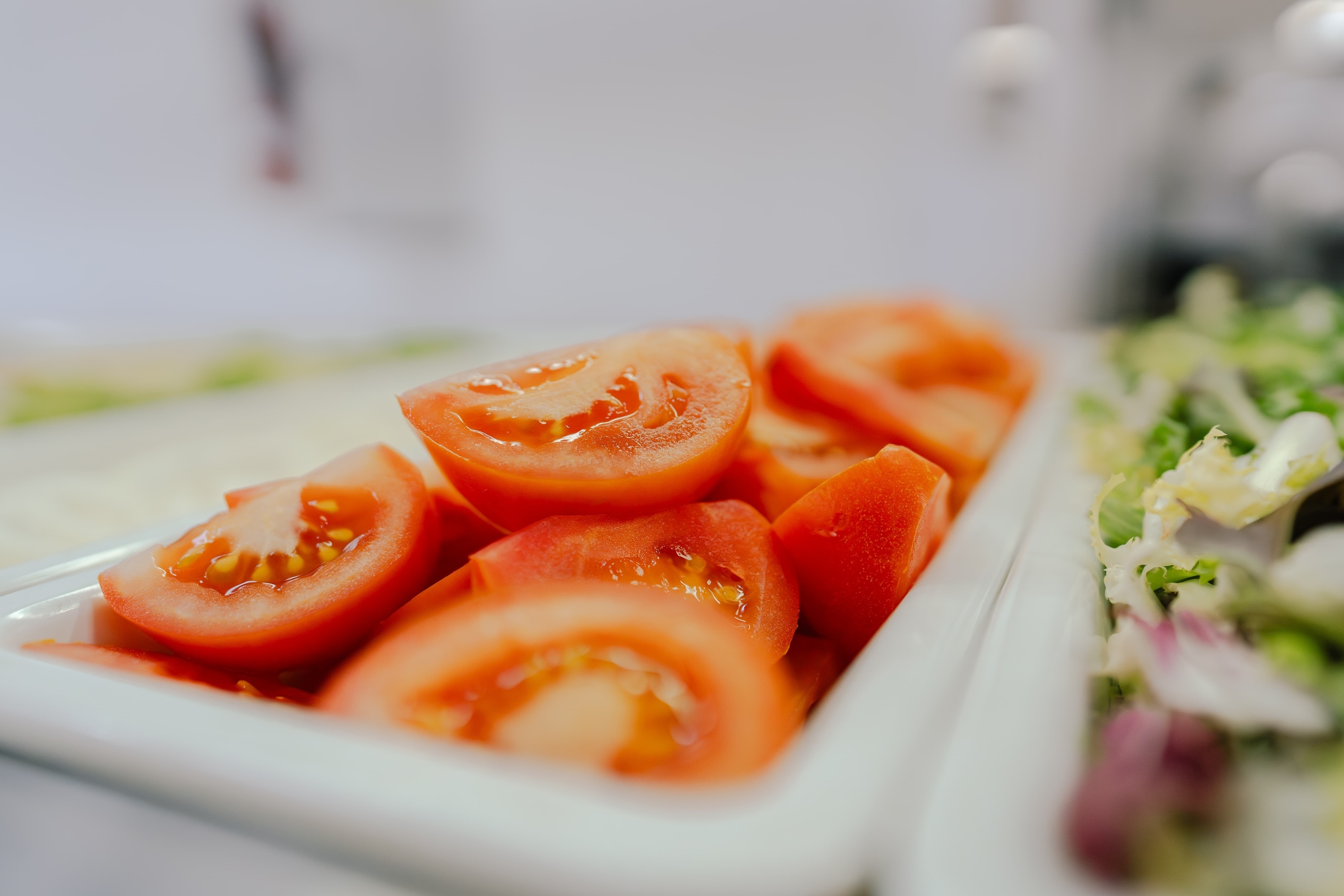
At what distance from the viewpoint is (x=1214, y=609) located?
0.55 meters

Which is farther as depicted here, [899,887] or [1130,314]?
[1130,314]

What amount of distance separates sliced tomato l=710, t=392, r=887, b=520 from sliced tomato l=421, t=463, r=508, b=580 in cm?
20

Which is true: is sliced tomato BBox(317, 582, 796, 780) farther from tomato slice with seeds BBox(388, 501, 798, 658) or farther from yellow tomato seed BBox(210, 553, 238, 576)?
yellow tomato seed BBox(210, 553, 238, 576)

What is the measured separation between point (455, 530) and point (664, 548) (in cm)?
21

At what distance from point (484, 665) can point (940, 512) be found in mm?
445

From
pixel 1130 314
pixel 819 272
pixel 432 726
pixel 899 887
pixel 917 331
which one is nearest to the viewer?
pixel 899 887

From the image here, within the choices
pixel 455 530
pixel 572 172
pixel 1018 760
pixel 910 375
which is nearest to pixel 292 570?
pixel 455 530

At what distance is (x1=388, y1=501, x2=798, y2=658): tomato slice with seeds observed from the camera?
22.9 inches

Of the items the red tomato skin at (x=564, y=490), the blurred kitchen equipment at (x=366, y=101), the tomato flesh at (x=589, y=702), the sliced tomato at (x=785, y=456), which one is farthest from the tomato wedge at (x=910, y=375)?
the blurred kitchen equipment at (x=366, y=101)

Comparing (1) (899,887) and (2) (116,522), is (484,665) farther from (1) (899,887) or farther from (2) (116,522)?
(2) (116,522)

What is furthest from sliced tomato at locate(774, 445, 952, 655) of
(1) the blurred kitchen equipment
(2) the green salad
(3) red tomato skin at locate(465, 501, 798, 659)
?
(1) the blurred kitchen equipment

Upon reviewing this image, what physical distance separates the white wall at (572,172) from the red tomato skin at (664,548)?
9.23ft

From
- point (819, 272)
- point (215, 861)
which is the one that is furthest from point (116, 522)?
point (819, 272)

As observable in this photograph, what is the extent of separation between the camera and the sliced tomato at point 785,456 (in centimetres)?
74
